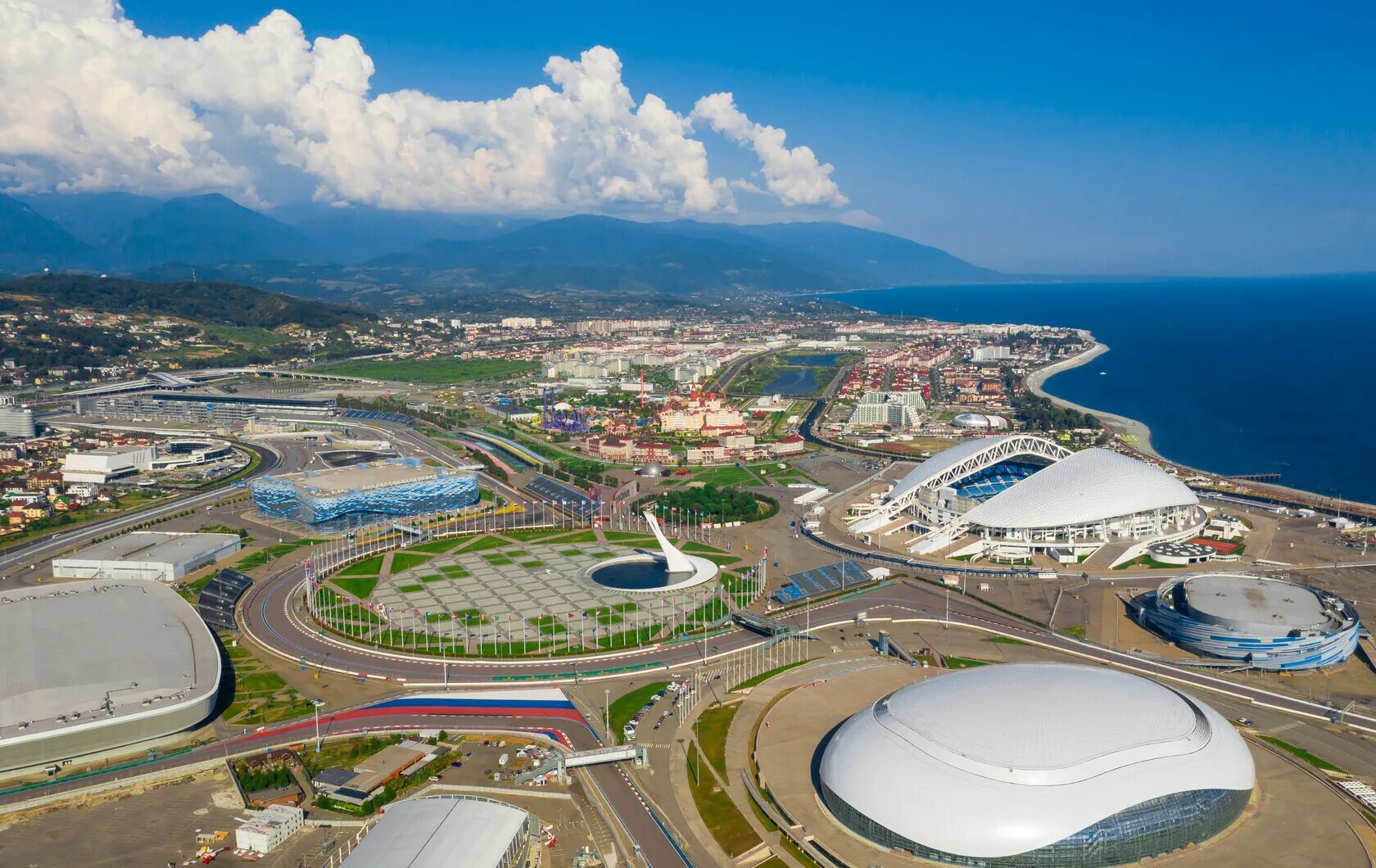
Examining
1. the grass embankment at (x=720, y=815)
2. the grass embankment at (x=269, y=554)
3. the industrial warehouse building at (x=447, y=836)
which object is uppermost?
the industrial warehouse building at (x=447, y=836)

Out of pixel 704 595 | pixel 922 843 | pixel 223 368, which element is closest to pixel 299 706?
pixel 704 595

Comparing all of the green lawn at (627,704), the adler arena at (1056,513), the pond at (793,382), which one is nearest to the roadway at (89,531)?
the green lawn at (627,704)

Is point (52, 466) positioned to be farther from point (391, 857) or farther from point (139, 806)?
point (391, 857)

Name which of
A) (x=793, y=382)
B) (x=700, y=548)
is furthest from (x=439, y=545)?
(x=793, y=382)

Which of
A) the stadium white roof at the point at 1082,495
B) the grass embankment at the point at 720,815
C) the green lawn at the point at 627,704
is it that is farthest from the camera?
the stadium white roof at the point at 1082,495

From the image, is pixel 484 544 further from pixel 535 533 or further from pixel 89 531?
pixel 89 531

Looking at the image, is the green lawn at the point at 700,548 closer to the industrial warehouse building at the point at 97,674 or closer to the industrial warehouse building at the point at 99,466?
the industrial warehouse building at the point at 97,674

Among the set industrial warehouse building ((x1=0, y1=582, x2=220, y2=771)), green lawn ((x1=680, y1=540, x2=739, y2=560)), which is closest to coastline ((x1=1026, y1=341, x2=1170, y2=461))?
green lawn ((x1=680, y1=540, x2=739, y2=560))
